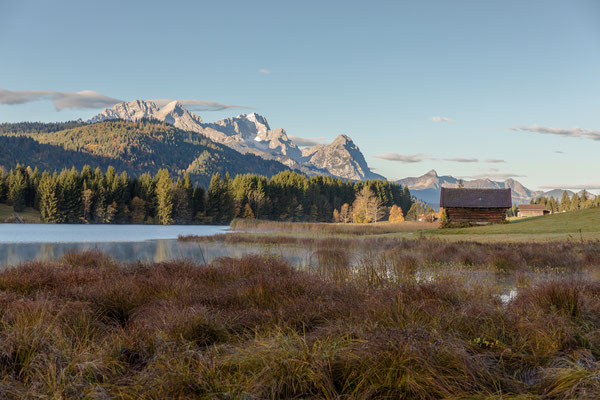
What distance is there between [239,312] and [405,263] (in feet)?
25.8

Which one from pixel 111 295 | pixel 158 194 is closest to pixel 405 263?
pixel 111 295

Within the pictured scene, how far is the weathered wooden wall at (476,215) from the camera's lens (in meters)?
46.7

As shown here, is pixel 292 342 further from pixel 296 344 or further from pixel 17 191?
pixel 17 191

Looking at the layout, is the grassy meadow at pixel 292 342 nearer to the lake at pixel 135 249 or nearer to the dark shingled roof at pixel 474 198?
the lake at pixel 135 249

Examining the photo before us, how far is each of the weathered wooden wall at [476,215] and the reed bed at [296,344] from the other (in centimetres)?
4184

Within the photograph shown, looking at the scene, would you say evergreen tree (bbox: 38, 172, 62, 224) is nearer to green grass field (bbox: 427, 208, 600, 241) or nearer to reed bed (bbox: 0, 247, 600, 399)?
green grass field (bbox: 427, 208, 600, 241)

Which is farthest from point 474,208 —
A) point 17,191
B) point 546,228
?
point 17,191

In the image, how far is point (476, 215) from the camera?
47.2 meters

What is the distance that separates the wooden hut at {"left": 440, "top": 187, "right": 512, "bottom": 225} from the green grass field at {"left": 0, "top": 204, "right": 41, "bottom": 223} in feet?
222

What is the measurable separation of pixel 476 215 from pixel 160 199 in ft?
200

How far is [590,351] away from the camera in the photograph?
4.54 metres

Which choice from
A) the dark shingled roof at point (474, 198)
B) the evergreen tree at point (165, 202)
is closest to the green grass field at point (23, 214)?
the evergreen tree at point (165, 202)

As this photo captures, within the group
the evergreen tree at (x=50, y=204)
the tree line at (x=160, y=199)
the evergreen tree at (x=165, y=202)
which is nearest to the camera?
the evergreen tree at (x=50, y=204)

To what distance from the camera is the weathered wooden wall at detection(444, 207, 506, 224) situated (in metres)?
46.7
